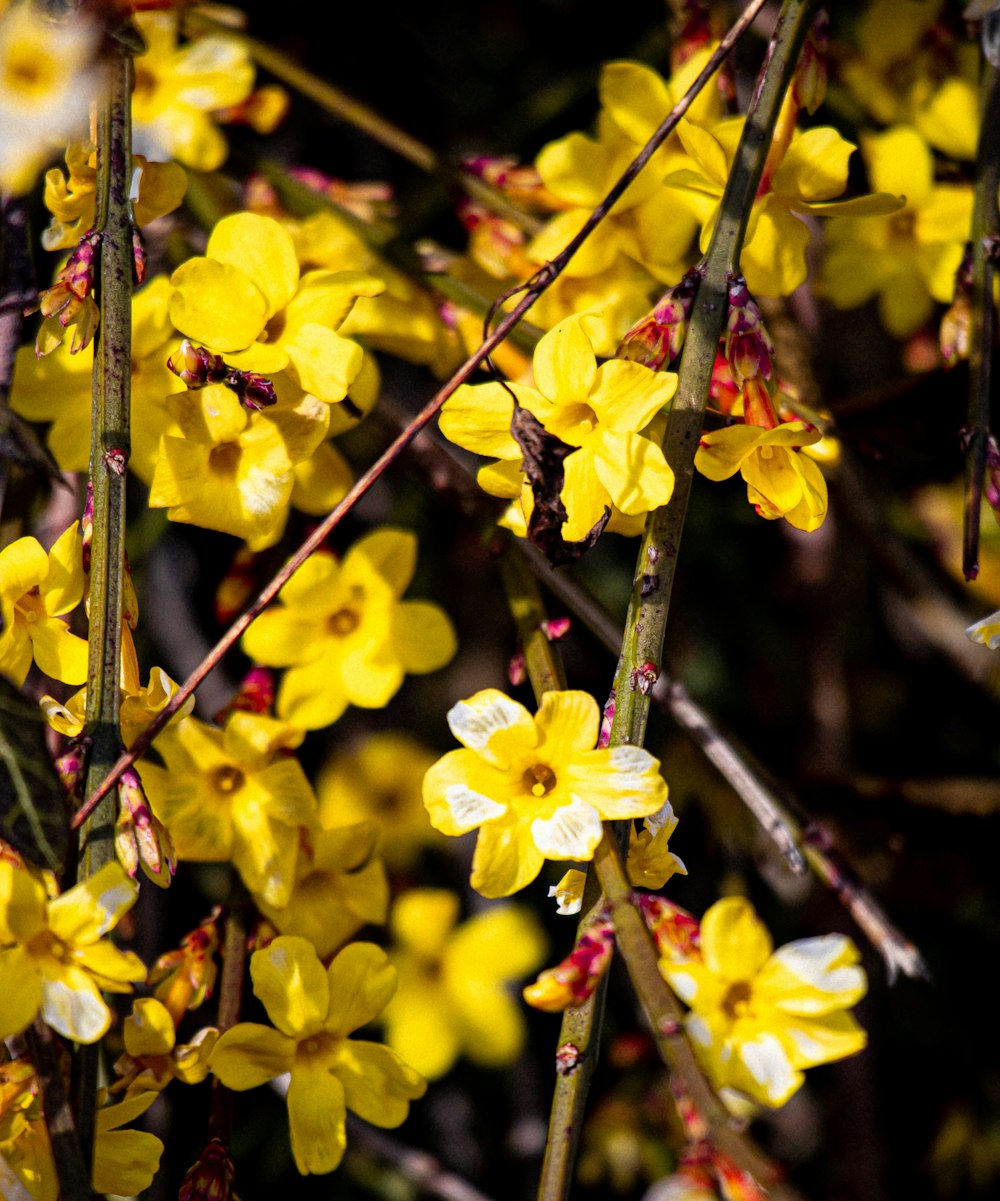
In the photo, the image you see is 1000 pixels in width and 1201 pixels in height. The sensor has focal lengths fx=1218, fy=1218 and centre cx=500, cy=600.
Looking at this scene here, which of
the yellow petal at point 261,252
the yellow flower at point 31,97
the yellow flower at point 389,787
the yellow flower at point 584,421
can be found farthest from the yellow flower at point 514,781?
the yellow flower at point 389,787

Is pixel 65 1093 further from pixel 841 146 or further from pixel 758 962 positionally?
pixel 841 146

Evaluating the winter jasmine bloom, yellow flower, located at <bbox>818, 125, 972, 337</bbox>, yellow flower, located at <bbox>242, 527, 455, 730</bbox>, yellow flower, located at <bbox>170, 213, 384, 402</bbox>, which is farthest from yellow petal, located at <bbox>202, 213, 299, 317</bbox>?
the winter jasmine bloom

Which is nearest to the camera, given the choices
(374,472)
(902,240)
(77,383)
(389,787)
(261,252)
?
(374,472)

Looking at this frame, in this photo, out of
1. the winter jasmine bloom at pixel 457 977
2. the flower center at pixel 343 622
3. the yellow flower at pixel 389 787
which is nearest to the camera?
the flower center at pixel 343 622

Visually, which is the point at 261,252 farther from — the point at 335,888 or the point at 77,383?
the point at 335,888

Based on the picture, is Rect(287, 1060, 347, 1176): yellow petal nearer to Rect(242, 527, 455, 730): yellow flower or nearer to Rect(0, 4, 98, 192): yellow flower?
Rect(242, 527, 455, 730): yellow flower

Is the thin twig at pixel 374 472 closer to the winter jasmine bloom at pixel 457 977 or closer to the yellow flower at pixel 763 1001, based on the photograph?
the yellow flower at pixel 763 1001

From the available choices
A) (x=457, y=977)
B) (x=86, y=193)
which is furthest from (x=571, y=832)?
(x=457, y=977)
